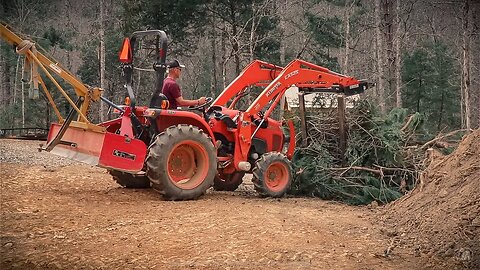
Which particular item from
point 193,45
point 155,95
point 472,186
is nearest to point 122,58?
point 155,95

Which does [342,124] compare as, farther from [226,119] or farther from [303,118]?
[226,119]

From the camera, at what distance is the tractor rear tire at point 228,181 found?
9.23 m

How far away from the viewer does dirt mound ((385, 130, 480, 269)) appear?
4910 millimetres

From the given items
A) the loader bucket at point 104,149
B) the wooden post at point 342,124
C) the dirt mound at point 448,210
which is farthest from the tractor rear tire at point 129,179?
the dirt mound at point 448,210

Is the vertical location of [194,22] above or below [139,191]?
above

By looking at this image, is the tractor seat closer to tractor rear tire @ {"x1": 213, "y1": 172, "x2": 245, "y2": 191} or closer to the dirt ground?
tractor rear tire @ {"x1": 213, "y1": 172, "x2": 245, "y2": 191}

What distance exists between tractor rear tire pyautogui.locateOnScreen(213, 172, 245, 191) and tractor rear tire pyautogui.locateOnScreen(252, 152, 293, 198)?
79 cm

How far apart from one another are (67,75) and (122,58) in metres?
0.92

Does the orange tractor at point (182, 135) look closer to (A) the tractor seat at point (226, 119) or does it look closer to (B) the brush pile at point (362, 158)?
(A) the tractor seat at point (226, 119)

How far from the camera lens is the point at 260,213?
634cm

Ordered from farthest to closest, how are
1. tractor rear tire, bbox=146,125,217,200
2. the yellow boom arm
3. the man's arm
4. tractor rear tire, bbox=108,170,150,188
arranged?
1. tractor rear tire, bbox=108,170,150,188
2. the man's arm
3. tractor rear tire, bbox=146,125,217,200
4. the yellow boom arm

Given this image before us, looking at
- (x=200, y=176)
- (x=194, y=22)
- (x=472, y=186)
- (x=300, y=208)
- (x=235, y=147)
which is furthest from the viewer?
(x=194, y=22)

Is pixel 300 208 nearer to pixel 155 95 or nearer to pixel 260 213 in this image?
pixel 260 213

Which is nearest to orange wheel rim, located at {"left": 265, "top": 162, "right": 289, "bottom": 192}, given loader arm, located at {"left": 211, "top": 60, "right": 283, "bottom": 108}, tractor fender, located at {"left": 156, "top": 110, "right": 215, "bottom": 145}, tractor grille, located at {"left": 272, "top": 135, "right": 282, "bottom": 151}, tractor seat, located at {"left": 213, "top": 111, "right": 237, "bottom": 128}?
tractor grille, located at {"left": 272, "top": 135, "right": 282, "bottom": 151}
